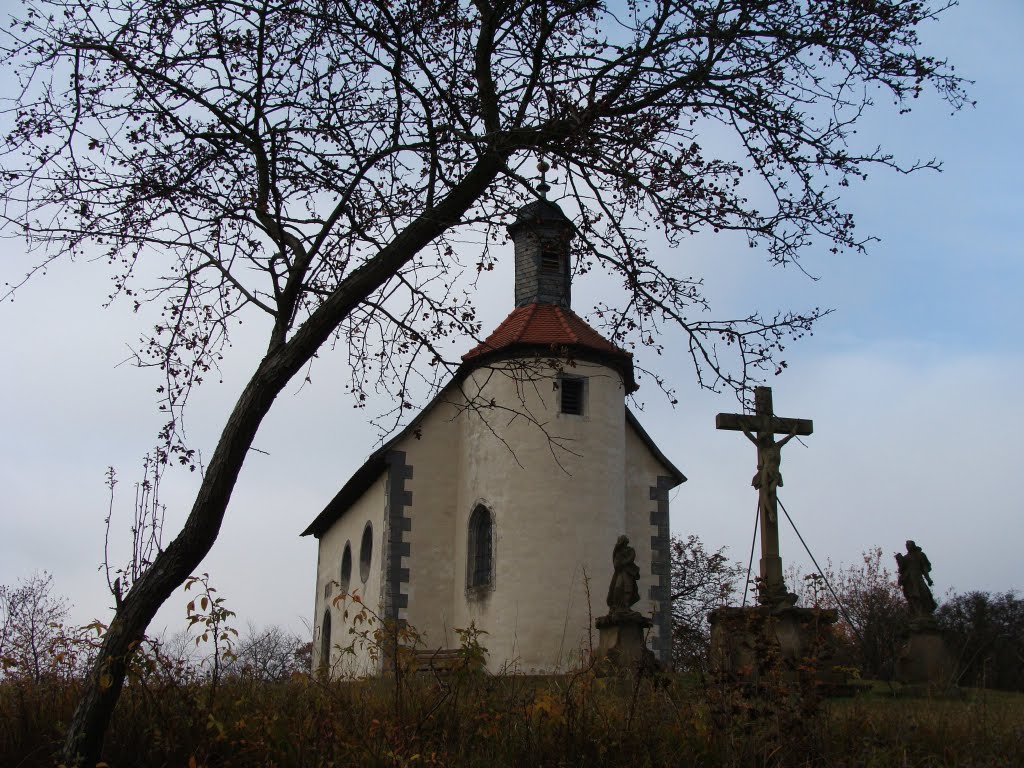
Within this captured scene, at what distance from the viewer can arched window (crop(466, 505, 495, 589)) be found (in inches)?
733

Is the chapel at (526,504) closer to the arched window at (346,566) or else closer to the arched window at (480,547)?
the arched window at (480,547)

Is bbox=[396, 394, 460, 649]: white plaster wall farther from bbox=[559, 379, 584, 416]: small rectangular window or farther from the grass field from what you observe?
the grass field

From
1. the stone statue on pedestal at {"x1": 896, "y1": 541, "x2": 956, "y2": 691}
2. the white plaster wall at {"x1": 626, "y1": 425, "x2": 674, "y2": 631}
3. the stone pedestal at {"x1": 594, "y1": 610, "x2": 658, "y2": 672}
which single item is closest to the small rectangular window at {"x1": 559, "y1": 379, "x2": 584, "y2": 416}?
the white plaster wall at {"x1": 626, "y1": 425, "x2": 674, "y2": 631}

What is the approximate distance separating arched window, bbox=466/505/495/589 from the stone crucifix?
5439 mm

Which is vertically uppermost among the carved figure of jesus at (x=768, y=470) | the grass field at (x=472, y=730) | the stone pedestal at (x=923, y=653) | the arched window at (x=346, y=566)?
the carved figure of jesus at (x=768, y=470)

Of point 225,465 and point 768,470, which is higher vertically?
point 768,470

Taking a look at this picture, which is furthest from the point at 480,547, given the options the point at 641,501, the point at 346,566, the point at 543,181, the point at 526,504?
the point at 543,181

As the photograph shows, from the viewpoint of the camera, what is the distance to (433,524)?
19.9 m

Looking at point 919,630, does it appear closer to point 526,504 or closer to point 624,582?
point 624,582

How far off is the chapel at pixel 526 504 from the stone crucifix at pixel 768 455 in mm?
3728

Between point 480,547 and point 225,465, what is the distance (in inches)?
508

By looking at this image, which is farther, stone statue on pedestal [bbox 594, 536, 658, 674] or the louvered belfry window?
the louvered belfry window

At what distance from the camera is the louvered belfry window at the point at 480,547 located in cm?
1866

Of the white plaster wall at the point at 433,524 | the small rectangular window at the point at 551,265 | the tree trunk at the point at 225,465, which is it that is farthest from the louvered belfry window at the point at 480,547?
Result: the tree trunk at the point at 225,465
